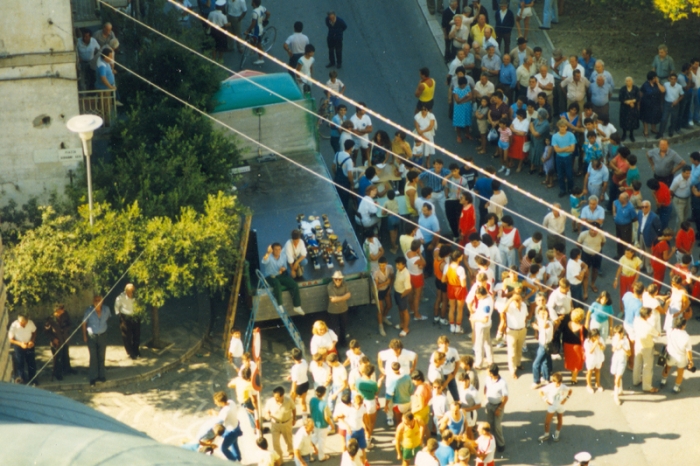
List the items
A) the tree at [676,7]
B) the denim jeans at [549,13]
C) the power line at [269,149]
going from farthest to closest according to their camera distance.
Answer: the denim jeans at [549,13] < the tree at [676,7] < the power line at [269,149]

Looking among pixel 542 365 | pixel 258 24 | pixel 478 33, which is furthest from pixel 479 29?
pixel 542 365

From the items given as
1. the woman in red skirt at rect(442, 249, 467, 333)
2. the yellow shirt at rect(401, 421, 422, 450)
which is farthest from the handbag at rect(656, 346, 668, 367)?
the yellow shirt at rect(401, 421, 422, 450)

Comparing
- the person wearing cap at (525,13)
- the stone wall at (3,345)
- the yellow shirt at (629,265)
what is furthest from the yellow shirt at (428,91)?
the stone wall at (3,345)

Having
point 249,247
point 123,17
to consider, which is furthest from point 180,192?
point 123,17

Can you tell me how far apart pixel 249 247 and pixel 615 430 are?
6.41m

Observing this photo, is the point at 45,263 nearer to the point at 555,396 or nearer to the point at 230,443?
the point at 230,443

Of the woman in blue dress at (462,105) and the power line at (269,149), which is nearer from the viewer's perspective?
the power line at (269,149)

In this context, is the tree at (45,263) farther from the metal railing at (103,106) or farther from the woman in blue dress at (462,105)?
the woman in blue dress at (462,105)

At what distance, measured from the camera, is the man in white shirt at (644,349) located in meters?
17.3

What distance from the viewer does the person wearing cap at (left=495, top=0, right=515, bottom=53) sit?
86.7 feet

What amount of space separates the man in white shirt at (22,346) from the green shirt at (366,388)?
16.3 ft

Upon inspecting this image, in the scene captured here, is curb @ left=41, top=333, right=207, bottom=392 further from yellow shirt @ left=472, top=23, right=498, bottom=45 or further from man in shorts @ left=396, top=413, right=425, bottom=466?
yellow shirt @ left=472, top=23, right=498, bottom=45

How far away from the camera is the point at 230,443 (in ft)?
51.1

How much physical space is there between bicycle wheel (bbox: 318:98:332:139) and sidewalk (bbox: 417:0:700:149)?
163 inches
